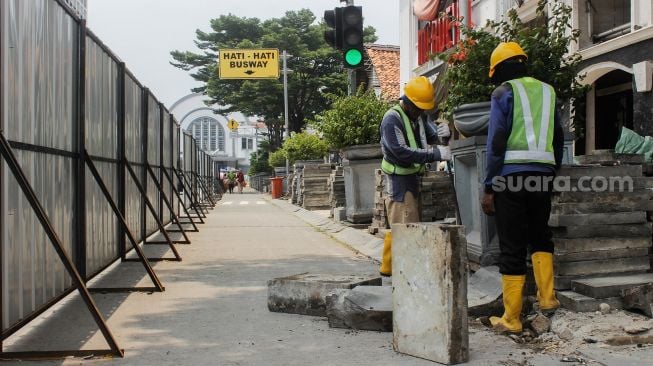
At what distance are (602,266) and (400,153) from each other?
1.84 meters

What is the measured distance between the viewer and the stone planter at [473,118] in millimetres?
5754

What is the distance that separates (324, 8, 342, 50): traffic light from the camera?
9664 millimetres

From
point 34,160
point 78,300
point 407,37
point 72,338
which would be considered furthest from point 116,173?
point 407,37

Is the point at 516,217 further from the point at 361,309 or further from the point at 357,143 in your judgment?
the point at 357,143

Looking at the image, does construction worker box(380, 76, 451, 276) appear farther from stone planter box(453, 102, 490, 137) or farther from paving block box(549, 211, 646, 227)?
paving block box(549, 211, 646, 227)

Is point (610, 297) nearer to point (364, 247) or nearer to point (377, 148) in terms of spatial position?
point (364, 247)

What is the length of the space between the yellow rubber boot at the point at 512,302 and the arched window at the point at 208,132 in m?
86.6

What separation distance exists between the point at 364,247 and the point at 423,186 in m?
1.32

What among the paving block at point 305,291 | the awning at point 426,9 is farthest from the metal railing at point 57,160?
the awning at point 426,9

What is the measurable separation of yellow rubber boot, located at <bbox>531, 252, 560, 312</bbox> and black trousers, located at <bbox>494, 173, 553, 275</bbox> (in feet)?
0.60

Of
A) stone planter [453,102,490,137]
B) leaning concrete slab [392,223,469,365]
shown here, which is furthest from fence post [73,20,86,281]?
stone planter [453,102,490,137]

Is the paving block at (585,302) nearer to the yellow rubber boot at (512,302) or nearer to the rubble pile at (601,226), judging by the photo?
the rubble pile at (601,226)

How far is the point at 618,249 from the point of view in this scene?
5004mm

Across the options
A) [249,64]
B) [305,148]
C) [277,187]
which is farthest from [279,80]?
[305,148]
